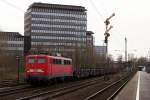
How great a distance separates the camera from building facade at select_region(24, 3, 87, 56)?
16912 cm

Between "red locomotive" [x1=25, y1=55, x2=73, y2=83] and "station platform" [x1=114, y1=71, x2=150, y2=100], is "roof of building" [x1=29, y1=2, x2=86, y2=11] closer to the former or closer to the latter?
"station platform" [x1=114, y1=71, x2=150, y2=100]

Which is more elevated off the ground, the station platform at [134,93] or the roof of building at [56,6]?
the roof of building at [56,6]

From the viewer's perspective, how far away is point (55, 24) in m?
174

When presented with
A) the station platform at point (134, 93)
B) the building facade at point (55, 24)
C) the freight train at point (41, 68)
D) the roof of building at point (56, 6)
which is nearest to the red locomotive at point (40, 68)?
the freight train at point (41, 68)

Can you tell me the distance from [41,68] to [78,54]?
65.4 metres

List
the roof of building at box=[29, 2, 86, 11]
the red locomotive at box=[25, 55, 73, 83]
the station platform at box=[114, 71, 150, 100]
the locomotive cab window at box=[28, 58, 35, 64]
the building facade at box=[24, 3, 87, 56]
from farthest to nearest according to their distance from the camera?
1. the roof of building at box=[29, 2, 86, 11]
2. the building facade at box=[24, 3, 87, 56]
3. the locomotive cab window at box=[28, 58, 35, 64]
4. the red locomotive at box=[25, 55, 73, 83]
5. the station platform at box=[114, 71, 150, 100]

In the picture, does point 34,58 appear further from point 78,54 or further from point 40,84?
point 78,54

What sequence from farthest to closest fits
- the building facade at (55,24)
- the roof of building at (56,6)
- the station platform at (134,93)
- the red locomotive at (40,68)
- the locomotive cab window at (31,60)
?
1. the roof of building at (56,6)
2. the building facade at (55,24)
3. the locomotive cab window at (31,60)
4. the red locomotive at (40,68)
5. the station platform at (134,93)

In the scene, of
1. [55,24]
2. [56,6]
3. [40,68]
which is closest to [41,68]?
[40,68]

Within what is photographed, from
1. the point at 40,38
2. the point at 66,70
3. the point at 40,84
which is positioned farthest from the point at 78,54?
the point at 40,38

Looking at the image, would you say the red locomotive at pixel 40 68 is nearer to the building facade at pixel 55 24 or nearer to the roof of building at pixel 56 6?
the building facade at pixel 55 24


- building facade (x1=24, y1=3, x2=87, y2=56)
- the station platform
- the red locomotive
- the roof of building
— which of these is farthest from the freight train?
the roof of building

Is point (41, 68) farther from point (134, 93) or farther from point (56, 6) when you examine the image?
point (56, 6)

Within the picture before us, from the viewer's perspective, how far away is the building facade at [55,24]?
16912 cm
